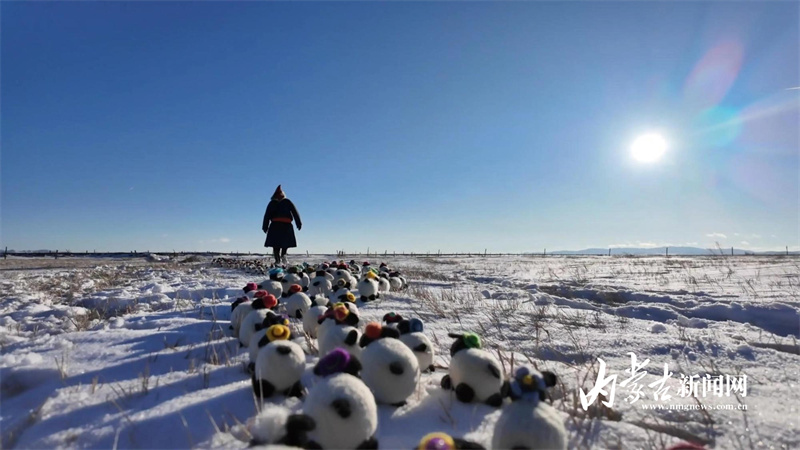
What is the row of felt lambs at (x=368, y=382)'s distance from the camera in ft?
3.76

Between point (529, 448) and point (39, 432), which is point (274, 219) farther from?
point (529, 448)

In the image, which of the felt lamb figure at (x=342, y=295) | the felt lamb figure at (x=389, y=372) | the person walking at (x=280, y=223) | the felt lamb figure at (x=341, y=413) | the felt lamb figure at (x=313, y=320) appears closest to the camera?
the felt lamb figure at (x=341, y=413)

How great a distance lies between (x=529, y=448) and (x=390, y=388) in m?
0.64

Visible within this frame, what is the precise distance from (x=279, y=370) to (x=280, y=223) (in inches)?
368

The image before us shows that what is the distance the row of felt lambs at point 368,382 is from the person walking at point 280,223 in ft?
26.8

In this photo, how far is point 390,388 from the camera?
1595 millimetres

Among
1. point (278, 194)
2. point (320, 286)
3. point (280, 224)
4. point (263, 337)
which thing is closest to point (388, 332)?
point (263, 337)

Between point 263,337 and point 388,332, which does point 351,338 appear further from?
point 263,337

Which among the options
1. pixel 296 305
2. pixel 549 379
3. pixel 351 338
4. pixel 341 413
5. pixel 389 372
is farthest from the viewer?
pixel 296 305

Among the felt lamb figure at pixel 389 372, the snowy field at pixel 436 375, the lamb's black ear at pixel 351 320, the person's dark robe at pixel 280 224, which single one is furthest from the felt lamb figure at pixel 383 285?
the person's dark robe at pixel 280 224

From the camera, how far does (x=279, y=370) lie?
1616mm

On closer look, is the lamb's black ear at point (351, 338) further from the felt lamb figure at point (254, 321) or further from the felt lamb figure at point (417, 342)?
the felt lamb figure at point (254, 321)

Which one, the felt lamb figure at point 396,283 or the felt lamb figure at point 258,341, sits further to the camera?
the felt lamb figure at point 396,283

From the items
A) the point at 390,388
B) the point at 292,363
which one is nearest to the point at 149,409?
the point at 292,363
